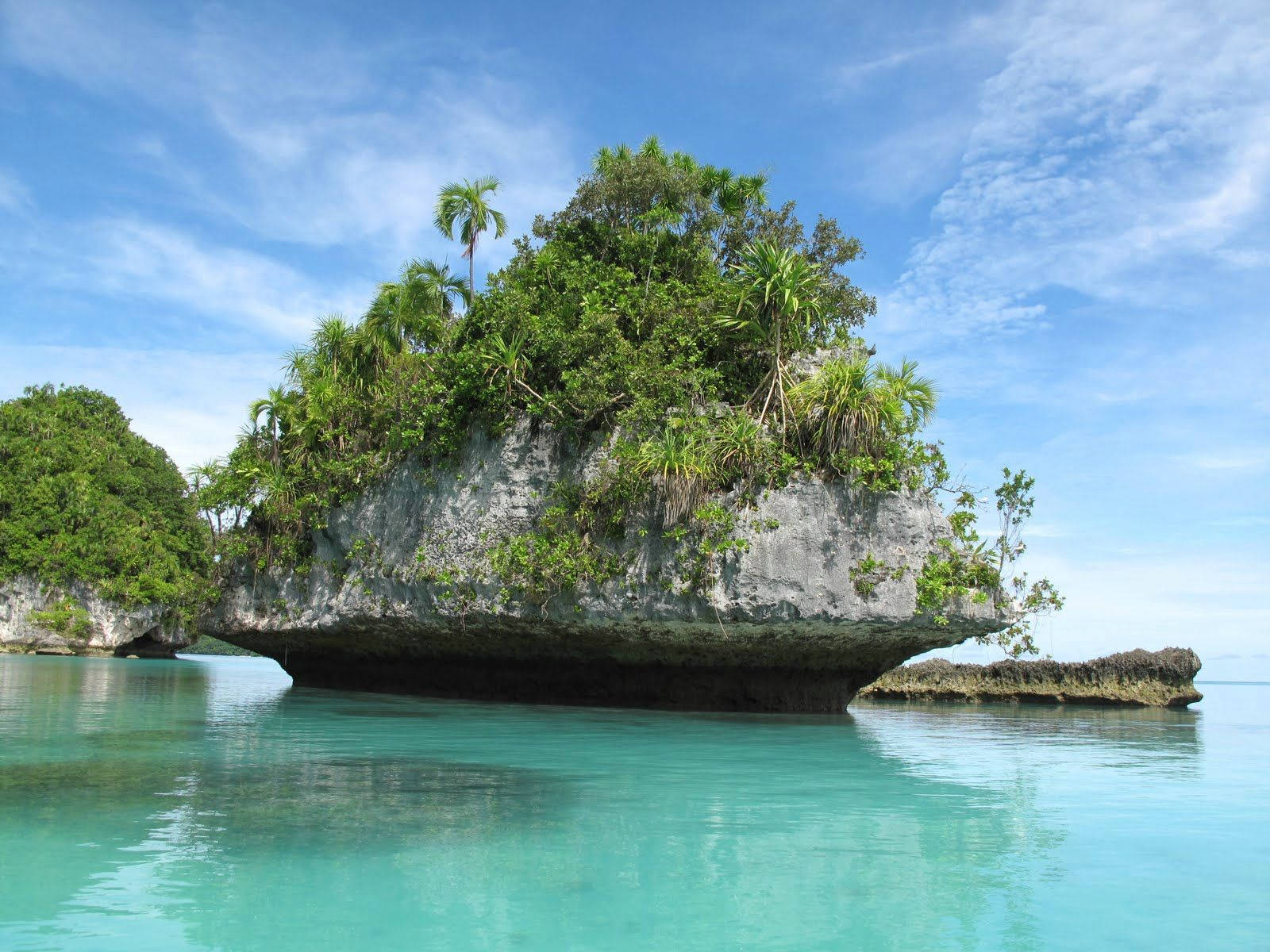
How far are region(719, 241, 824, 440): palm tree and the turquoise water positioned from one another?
6.20m

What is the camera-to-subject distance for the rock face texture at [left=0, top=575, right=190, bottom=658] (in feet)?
140

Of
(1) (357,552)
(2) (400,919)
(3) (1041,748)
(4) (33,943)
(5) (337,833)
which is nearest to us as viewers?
(4) (33,943)

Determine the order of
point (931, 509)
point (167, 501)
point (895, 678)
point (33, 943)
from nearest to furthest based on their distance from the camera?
point (33, 943) → point (931, 509) → point (895, 678) → point (167, 501)

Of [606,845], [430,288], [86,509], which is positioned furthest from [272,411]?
[86,509]

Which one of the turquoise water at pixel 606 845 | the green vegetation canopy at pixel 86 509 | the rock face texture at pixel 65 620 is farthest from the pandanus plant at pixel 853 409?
the rock face texture at pixel 65 620

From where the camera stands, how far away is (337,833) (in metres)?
5.18

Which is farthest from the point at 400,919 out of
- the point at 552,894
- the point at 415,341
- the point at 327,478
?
the point at 415,341

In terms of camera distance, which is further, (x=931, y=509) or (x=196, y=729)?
(x=931, y=509)

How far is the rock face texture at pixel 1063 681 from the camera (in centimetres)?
2241

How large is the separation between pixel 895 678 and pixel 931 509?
1424 centimetres

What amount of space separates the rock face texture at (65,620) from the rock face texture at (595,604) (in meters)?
28.6

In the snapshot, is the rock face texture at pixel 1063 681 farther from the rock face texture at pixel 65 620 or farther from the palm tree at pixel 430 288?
the rock face texture at pixel 65 620

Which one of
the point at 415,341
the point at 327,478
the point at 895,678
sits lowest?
the point at 895,678

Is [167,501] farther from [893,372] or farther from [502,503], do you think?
[893,372]
